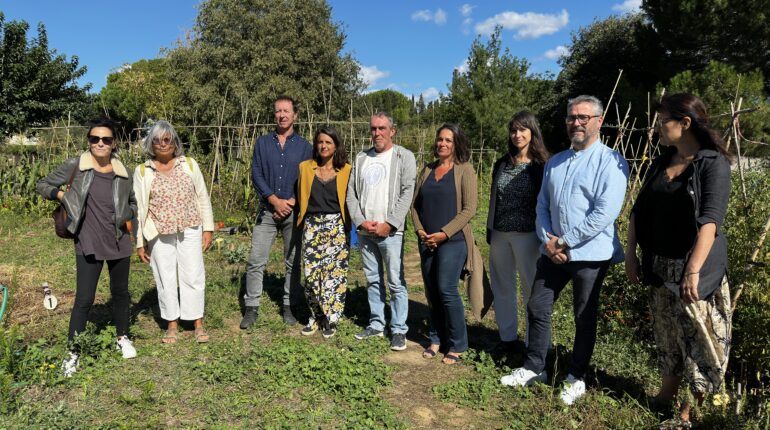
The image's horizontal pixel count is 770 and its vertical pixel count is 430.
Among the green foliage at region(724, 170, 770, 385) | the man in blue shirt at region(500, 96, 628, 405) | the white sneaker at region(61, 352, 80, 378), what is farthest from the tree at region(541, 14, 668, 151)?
the white sneaker at region(61, 352, 80, 378)

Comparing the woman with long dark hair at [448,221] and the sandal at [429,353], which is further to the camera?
the sandal at [429,353]

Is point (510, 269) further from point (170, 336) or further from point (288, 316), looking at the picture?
point (170, 336)

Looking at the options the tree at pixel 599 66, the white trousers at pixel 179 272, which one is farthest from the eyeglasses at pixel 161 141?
the tree at pixel 599 66

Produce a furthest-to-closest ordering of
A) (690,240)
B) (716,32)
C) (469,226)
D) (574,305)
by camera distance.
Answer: (716,32), (469,226), (574,305), (690,240)

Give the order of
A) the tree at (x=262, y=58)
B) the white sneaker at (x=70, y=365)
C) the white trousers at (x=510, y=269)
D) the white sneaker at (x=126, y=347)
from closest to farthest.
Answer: the white sneaker at (x=70, y=365) < the white trousers at (x=510, y=269) < the white sneaker at (x=126, y=347) < the tree at (x=262, y=58)

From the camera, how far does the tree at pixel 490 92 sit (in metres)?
15.1

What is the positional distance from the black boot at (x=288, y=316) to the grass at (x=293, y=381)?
0.11 m

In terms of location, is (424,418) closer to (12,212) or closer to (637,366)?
(637,366)

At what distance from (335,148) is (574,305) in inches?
84.8

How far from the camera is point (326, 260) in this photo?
4.04 metres

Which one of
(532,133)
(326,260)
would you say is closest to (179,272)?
(326,260)

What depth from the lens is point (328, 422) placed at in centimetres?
283

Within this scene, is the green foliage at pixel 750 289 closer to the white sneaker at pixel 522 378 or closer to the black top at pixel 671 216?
the black top at pixel 671 216

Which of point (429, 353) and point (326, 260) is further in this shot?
point (326, 260)
